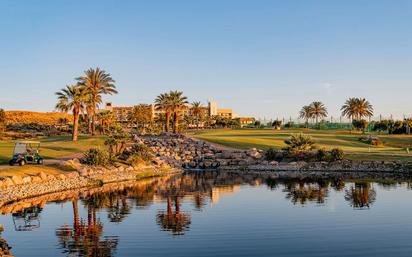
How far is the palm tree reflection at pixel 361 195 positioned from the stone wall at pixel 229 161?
12919mm

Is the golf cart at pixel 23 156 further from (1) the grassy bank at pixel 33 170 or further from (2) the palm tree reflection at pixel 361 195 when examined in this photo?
(2) the palm tree reflection at pixel 361 195

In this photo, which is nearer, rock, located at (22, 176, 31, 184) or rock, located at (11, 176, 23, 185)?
rock, located at (11, 176, 23, 185)

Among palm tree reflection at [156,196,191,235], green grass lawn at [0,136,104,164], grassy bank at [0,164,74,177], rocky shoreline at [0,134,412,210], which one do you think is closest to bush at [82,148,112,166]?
rocky shoreline at [0,134,412,210]

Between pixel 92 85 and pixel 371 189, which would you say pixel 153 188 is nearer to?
pixel 371 189

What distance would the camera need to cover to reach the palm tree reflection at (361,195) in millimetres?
31719

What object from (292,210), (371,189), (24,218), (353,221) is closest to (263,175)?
(371,189)

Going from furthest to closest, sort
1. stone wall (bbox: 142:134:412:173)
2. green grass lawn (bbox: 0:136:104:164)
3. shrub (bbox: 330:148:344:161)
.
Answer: shrub (bbox: 330:148:344:161), stone wall (bbox: 142:134:412:173), green grass lawn (bbox: 0:136:104:164)

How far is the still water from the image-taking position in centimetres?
1989

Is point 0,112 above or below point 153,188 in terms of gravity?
above

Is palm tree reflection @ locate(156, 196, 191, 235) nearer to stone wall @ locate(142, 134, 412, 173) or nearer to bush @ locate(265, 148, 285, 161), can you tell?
stone wall @ locate(142, 134, 412, 173)

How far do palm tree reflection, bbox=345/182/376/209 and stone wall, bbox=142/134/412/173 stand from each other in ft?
42.4

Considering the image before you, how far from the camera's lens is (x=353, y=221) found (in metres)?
25.8

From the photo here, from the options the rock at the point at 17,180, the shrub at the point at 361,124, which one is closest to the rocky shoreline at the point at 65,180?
the rock at the point at 17,180

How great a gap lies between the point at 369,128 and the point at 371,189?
318 ft
